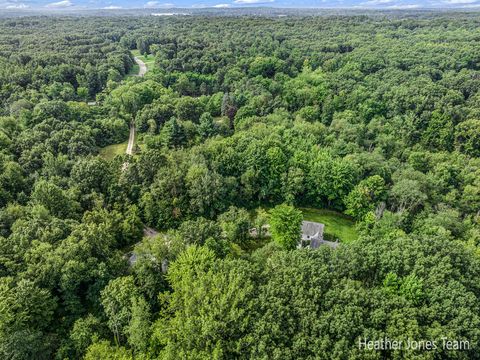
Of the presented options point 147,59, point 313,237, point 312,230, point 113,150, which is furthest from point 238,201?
point 147,59

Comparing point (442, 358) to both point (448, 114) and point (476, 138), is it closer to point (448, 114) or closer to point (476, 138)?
point (476, 138)

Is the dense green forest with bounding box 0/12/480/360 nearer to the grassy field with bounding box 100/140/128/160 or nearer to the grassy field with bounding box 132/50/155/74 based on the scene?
the grassy field with bounding box 100/140/128/160

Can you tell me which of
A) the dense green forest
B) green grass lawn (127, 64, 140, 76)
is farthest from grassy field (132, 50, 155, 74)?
the dense green forest

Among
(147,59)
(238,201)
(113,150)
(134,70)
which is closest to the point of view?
(238,201)

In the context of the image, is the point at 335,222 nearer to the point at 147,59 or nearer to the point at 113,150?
the point at 113,150

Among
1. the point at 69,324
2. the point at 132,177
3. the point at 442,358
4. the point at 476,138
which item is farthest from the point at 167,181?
the point at 476,138
